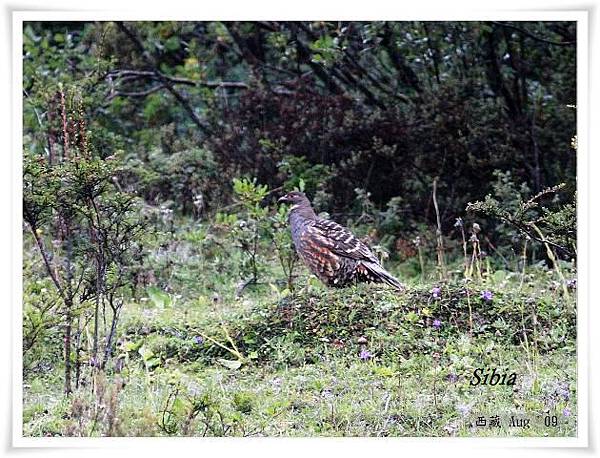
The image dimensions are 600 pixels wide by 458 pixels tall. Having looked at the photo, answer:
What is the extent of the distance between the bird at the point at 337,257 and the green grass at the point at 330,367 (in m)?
0.15

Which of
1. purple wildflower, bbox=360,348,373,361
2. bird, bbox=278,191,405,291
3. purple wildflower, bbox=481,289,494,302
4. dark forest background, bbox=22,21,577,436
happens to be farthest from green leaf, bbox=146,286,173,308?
→ purple wildflower, bbox=481,289,494,302

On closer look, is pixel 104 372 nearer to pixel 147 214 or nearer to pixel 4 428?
pixel 4 428

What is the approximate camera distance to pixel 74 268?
8086 millimetres

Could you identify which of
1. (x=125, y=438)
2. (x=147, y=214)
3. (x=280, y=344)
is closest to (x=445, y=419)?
(x=280, y=344)

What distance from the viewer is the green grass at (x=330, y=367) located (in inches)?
227

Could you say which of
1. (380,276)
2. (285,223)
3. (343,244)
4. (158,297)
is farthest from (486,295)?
(158,297)

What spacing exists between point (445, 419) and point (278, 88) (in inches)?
216

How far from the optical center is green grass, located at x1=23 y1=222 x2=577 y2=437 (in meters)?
5.76

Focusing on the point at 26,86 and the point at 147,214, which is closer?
the point at 147,214

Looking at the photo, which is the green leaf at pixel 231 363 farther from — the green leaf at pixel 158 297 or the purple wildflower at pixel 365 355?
the green leaf at pixel 158 297

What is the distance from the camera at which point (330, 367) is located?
21.4ft

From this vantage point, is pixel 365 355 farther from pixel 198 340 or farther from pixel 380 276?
pixel 198 340

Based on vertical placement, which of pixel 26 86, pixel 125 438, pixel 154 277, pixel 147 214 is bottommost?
pixel 125 438

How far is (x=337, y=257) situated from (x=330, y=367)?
114 cm
